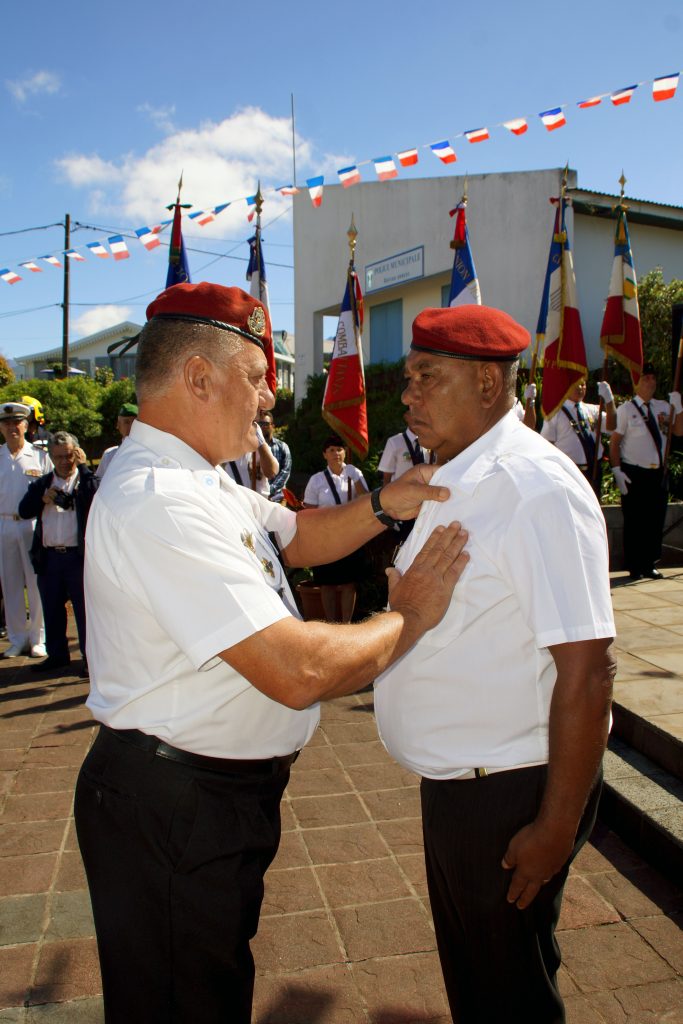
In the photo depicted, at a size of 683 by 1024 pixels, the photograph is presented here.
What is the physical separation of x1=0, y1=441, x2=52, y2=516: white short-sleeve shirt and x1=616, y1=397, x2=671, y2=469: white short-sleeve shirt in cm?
633

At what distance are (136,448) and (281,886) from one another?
2.35m

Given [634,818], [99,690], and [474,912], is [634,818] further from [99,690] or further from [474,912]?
[99,690]

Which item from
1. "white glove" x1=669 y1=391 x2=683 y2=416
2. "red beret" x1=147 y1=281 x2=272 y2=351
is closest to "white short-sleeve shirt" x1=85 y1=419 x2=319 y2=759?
"red beret" x1=147 y1=281 x2=272 y2=351

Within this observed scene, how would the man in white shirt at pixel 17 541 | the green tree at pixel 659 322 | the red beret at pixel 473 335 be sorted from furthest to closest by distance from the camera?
the green tree at pixel 659 322 < the man in white shirt at pixel 17 541 < the red beret at pixel 473 335

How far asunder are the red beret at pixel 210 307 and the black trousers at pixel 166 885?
988mm

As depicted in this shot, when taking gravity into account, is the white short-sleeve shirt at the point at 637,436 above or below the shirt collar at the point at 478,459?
above

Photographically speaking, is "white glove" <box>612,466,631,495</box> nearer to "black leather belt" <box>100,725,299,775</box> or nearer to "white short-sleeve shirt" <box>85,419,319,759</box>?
"white short-sleeve shirt" <box>85,419,319,759</box>

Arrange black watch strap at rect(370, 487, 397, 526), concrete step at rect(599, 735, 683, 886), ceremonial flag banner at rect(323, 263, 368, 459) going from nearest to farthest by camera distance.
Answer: black watch strap at rect(370, 487, 397, 526) → concrete step at rect(599, 735, 683, 886) → ceremonial flag banner at rect(323, 263, 368, 459)

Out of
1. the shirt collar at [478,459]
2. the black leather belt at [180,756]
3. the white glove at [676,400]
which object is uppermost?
the white glove at [676,400]

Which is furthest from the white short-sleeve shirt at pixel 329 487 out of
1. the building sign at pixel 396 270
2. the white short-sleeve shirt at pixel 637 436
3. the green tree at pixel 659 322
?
the building sign at pixel 396 270

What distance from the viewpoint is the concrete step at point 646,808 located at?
11.1 feet

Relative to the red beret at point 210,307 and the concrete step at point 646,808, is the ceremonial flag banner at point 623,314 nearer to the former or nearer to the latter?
the concrete step at point 646,808

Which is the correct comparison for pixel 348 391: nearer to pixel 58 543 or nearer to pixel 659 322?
pixel 58 543

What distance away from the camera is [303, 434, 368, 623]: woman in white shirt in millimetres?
7320
